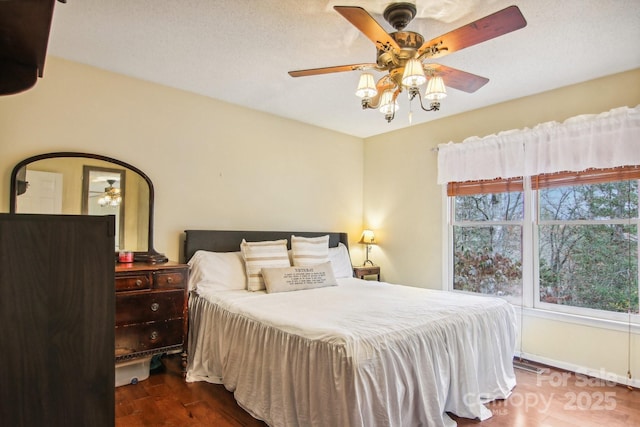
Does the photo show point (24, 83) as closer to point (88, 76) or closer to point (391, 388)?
point (391, 388)

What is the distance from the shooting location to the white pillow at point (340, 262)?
13.0ft

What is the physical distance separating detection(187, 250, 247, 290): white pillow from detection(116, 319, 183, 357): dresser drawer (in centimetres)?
40

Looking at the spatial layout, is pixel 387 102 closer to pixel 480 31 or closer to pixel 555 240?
pixel 480 31

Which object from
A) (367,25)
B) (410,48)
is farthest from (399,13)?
(367,25)

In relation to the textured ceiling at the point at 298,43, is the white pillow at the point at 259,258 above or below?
below

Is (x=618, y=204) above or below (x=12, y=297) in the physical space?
above

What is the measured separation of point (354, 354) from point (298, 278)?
60.7 inches

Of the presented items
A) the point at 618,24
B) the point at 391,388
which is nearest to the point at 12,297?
the point at 391,388

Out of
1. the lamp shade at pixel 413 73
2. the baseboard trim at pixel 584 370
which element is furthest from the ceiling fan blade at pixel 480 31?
the baseboard trim at pixel 584 370

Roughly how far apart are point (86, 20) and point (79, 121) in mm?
883

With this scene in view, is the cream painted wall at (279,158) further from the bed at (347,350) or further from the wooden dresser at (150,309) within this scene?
the bed at (347,350)

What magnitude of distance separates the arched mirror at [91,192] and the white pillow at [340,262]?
173 centimetres


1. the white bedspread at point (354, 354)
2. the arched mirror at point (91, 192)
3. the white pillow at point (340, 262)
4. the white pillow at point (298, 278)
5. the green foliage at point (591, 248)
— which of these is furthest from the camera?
the white pillow at point (340, 262)

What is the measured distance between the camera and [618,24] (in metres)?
2.19
